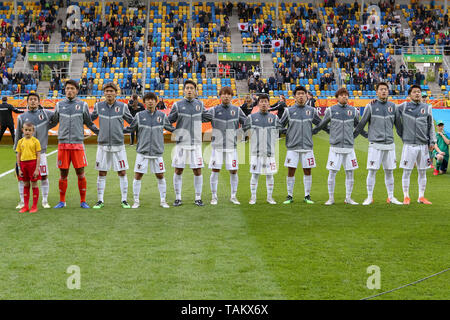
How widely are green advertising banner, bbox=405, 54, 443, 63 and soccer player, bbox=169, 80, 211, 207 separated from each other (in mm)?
35312

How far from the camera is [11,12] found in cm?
4475

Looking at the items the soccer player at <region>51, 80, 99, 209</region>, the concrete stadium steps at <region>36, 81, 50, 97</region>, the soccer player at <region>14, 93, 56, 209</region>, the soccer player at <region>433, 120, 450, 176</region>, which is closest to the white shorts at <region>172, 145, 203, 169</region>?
the soccer player at <region>51, 80, 99, 209</region>

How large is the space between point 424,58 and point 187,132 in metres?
36.2

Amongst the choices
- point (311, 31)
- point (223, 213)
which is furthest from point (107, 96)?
point (311, 31)

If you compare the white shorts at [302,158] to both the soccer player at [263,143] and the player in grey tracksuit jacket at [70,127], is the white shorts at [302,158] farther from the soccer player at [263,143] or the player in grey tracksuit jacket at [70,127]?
the player in grey tracksuit jacket at [70,127]

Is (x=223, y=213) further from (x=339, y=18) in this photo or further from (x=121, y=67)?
(x=339, y=18)

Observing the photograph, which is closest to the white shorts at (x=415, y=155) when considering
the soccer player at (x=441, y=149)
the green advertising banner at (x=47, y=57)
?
the soccer player at (x=441, y=149)

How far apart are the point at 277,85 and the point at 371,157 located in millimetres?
28110

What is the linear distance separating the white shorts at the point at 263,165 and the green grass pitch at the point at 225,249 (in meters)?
0.59

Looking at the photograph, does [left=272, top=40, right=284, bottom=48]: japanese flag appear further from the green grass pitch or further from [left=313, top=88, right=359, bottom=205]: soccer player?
[left=313, top=88, right=359, bottom=205]: soccer player

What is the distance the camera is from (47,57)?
40844mm

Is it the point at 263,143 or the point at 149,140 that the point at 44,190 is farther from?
the point at 263,143
